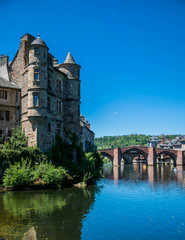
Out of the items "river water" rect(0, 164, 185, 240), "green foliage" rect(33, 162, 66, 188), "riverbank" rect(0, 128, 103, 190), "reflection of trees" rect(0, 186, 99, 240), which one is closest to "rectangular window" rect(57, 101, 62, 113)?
"riverbank" rect(0, 128, 103, 190)

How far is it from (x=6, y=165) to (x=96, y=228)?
632 inches

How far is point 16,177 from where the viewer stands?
85.6 feet

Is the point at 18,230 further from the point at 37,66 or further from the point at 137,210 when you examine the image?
the point at 37,66

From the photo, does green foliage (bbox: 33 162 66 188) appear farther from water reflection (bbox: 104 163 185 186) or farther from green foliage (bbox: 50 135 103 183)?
water reflection (bbox: 104 163 185 186)

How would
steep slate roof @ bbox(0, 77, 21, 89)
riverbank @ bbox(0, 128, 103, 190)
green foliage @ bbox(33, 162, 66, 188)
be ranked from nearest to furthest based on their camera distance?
riverbank @ bbox(0, 128, 103, 190)
green foliage @ bbox(33, 162, 66, 188)
steep slate roof @ bbox(0, 77, 21, 89)

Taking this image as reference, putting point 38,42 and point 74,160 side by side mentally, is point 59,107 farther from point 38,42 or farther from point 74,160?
point 38,42

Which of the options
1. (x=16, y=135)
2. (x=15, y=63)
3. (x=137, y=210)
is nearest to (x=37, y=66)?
(x=15, y=63)

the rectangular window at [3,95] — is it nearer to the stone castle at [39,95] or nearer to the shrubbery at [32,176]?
the stone castle at [39,95]

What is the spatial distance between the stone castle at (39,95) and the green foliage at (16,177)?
15.8 feet

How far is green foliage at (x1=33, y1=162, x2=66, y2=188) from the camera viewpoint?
27.5m

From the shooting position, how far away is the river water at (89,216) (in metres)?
14.7

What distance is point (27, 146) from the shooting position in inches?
1232

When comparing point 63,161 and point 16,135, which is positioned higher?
point 16,135

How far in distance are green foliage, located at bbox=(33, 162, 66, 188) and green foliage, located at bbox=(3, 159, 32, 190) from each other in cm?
120
